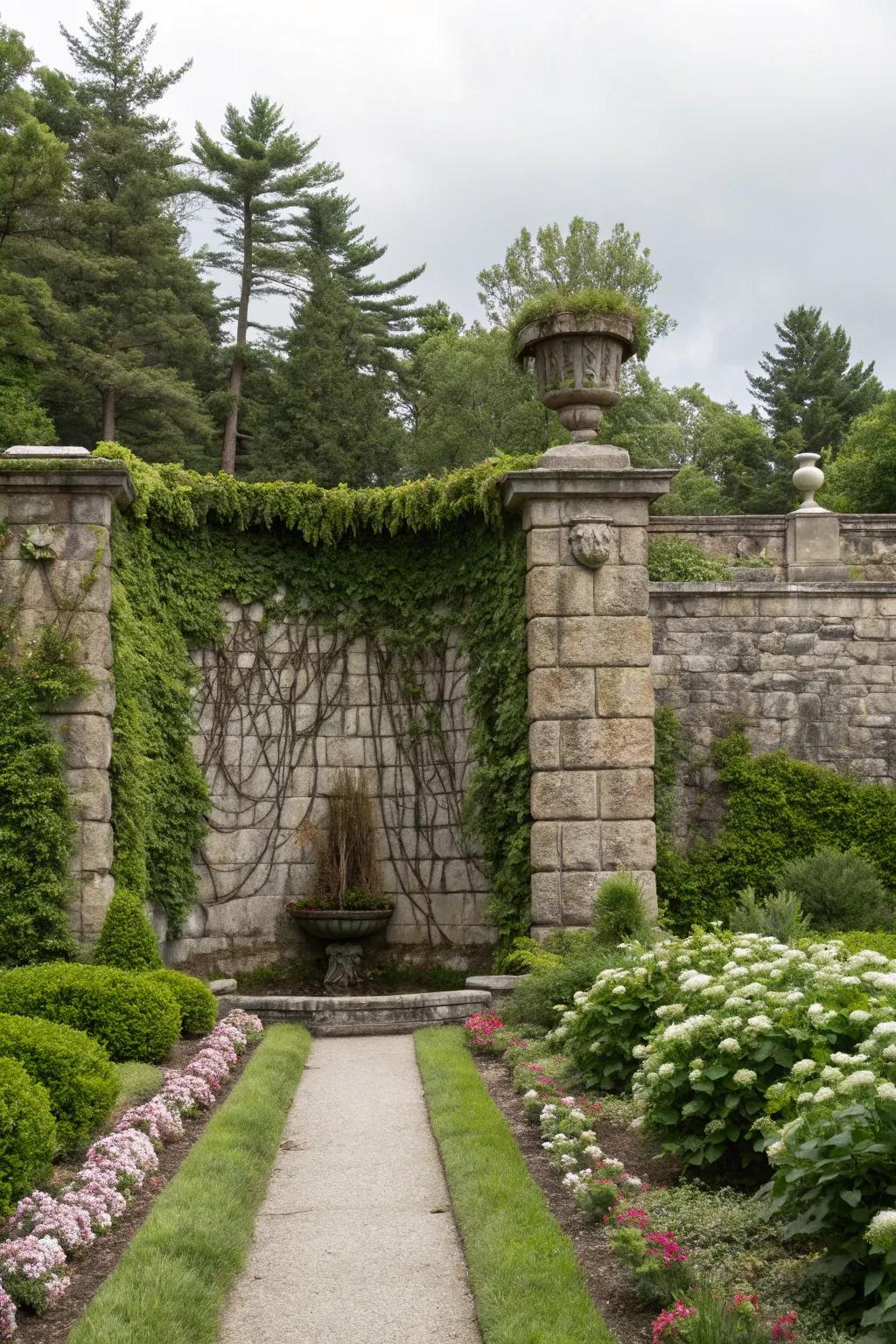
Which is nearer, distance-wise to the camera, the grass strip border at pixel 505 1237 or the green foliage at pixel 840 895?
the grass strip border at pixel 505 1237

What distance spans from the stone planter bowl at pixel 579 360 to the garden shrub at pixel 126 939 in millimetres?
4976

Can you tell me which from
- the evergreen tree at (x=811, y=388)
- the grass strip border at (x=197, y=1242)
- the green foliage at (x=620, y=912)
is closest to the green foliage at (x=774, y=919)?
the green foliage at (x=620, y=912)

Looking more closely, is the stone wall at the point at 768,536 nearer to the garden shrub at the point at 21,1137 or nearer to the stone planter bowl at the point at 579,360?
the stone planter bowl at the point at 579,360

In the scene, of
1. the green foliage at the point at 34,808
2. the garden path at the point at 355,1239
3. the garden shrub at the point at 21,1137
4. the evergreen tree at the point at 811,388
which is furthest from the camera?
the evergreen tree at the point at 811,388

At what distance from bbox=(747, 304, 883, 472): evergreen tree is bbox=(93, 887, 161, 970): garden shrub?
31.9 metres

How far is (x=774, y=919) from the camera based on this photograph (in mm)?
9422

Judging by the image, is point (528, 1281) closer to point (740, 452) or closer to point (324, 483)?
point (324, 483)

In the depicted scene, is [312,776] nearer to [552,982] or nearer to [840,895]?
[552,982]

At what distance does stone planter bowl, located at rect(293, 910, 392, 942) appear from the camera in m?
11.4

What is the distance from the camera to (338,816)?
11.9 metres

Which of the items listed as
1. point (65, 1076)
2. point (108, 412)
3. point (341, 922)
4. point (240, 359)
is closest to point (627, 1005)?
point (65, 1076)

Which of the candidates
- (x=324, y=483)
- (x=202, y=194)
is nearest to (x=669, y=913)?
(x=324, y=483)

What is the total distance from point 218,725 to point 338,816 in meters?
1.32

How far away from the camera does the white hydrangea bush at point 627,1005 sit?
6582 mm
